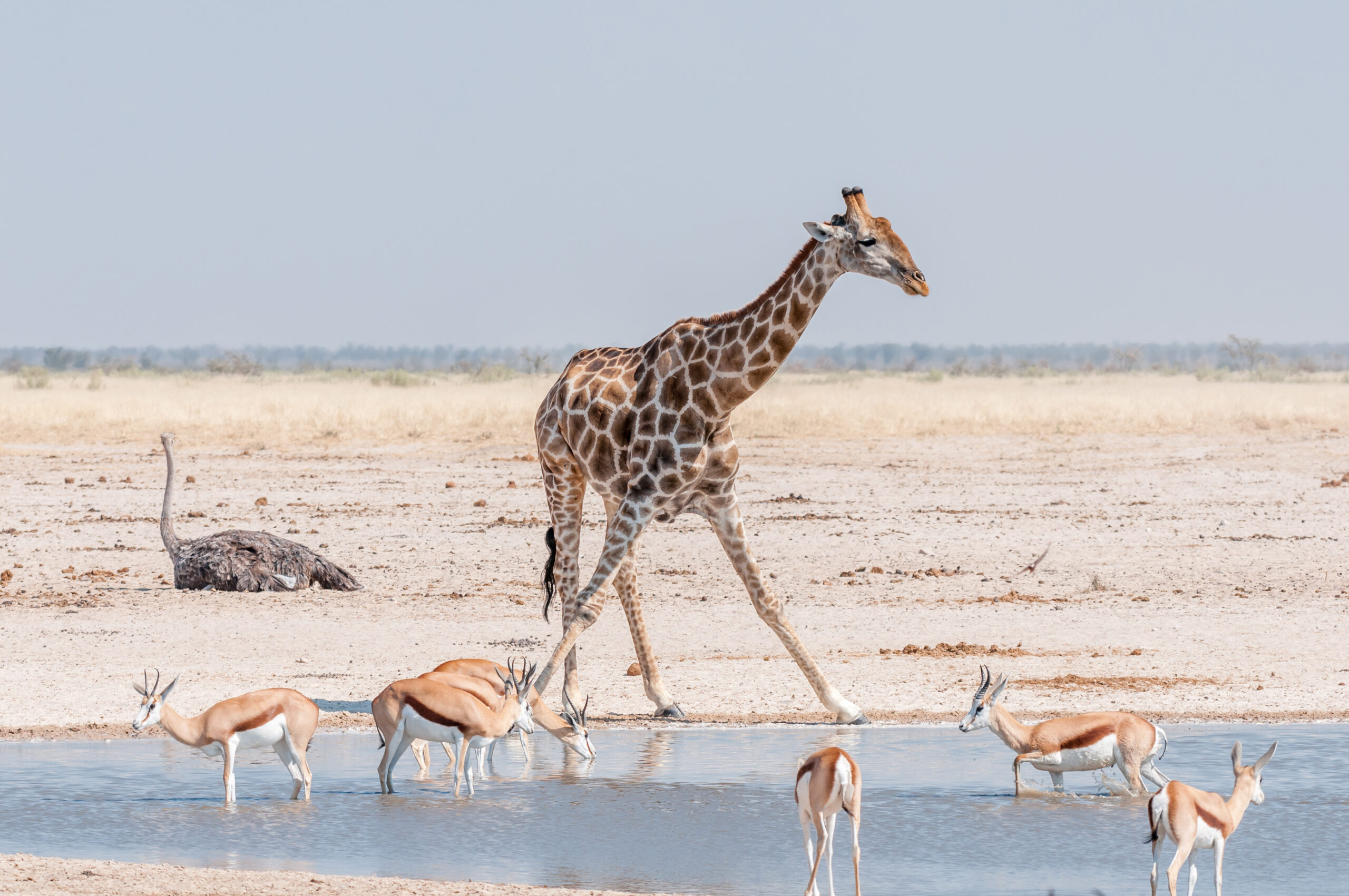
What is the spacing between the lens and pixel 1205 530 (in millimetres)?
18156

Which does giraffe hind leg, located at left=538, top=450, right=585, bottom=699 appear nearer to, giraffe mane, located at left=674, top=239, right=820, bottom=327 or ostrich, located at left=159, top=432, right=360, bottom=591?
giraffe mane, located at left=674, top=239, right=820, bottom=327

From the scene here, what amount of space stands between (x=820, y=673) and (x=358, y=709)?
2739mm

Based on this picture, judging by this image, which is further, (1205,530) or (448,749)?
(1205,530)

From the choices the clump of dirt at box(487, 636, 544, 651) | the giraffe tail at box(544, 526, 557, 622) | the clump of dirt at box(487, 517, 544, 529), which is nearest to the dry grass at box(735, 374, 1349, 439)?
the clump of dirt at box(487, 517, 544, 529)

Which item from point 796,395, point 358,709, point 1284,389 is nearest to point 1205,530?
point 358,709

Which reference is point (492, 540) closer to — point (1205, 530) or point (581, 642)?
point (581, 642)

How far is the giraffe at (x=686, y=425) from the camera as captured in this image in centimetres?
940

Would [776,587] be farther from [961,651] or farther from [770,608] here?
[770,608]

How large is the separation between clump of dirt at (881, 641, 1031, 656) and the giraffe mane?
333 cm

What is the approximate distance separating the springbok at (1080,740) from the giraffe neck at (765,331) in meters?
2.23

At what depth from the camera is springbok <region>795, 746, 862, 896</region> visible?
6.27 m

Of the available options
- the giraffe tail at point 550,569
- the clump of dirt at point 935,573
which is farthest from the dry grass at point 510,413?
the giraffe tail at point 550,569

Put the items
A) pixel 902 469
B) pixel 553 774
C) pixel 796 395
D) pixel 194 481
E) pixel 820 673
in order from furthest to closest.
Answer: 1. pixel 796 395
2. pixel 902 469
3. pixel 194 481
4. pixel 820 673
5. pixel 553 774

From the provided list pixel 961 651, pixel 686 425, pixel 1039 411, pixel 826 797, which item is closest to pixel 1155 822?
pixel 826 797
